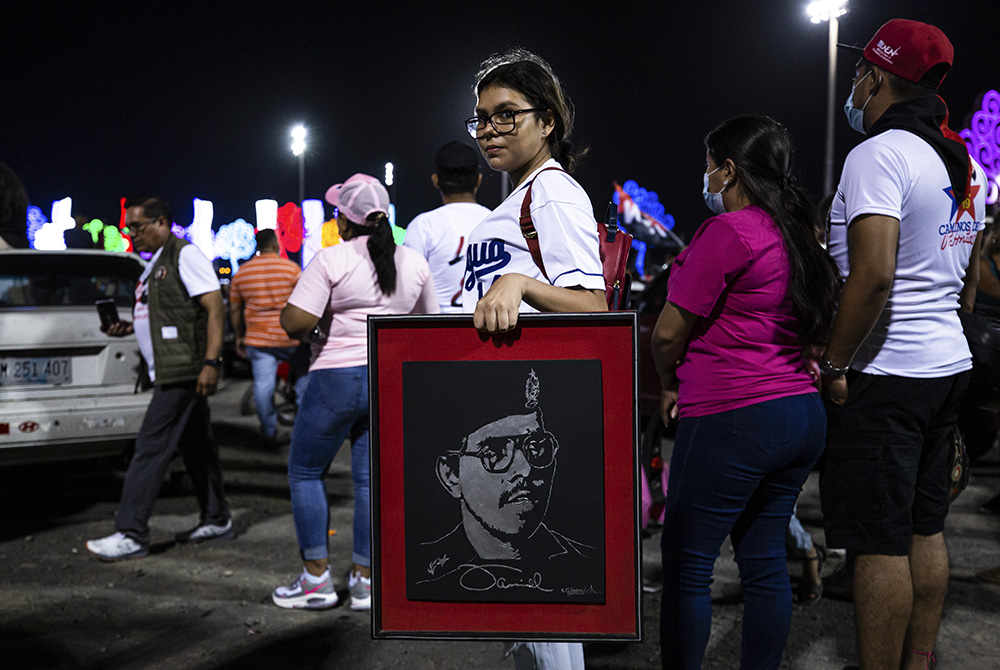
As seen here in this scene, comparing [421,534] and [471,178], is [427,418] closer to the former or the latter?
[421,534]

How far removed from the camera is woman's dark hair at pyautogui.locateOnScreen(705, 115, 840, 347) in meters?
2.43

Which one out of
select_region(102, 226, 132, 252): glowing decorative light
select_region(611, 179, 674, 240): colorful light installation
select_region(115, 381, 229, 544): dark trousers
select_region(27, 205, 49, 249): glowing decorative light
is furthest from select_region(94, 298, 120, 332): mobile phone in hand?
select_region(102, 226, 132, 252): glowing decorative light

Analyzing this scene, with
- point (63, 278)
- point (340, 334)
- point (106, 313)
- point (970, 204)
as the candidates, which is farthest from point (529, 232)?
point (63, 278)

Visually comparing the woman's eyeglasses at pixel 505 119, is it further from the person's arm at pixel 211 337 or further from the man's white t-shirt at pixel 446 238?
the person's arm at pixel 211 337

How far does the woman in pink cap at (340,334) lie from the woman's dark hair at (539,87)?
1.69m

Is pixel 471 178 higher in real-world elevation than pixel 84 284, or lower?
higher

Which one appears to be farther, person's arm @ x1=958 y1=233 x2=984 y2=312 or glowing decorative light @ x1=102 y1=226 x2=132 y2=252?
glowing decorative light @ x1=102 y1=226 x2=132 y2=252

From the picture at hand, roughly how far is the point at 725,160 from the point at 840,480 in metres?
1.11

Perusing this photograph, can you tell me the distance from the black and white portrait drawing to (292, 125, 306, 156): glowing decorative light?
36174 millimetres

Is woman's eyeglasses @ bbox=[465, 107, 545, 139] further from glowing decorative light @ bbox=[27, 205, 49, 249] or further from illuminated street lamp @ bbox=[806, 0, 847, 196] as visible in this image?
glowing decorative light @ bbox=[27, 205, 49, 249]

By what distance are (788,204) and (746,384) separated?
59cm

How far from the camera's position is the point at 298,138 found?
118ft

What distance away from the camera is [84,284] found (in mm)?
5961

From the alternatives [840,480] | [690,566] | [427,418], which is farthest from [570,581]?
[840,480]
